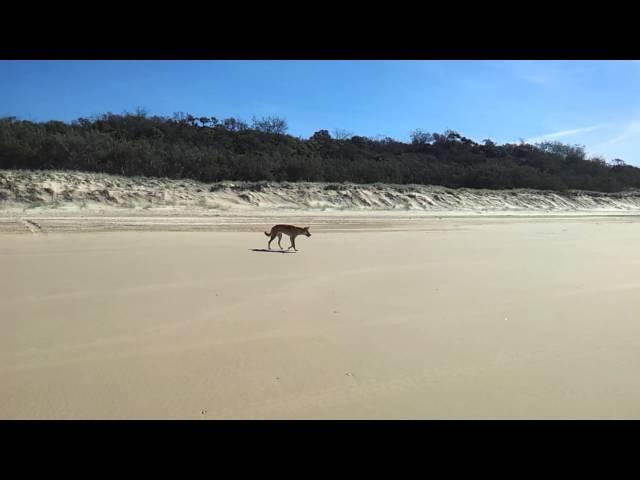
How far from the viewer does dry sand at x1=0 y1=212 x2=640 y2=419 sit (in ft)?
8.01

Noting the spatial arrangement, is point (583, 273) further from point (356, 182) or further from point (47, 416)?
point (356, 182)

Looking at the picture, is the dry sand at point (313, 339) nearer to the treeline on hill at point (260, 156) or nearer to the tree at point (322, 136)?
the treeline on hill at point (260, 156)

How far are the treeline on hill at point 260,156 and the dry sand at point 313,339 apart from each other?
1682cm

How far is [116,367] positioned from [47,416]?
1.92ft

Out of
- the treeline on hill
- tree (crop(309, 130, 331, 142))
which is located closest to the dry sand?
the treeline on hill

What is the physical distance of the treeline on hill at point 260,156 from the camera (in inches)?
840

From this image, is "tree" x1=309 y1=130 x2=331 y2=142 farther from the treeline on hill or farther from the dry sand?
the dry sand

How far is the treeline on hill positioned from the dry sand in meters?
16.8
